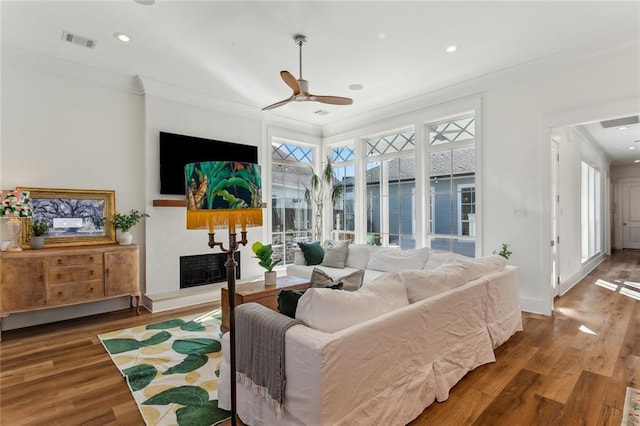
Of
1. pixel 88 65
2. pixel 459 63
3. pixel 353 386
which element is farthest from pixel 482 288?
pixel 88 65

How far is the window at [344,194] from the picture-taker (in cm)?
669

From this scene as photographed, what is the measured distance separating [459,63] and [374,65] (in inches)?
42.1

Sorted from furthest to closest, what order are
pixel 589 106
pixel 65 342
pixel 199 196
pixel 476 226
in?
pixel 476 226
pixel 589 106
pixel 65 342
pixel 199 196

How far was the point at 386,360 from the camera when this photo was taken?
6.07 feet

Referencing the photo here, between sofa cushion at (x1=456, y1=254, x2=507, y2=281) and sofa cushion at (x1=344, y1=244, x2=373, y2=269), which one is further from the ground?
sofa cushion at (x1=456, y1=254, x2=507, y2=281)

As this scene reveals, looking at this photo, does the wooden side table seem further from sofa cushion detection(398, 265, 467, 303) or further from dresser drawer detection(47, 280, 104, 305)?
dresser drawer detection(47, 280, 104, 305)

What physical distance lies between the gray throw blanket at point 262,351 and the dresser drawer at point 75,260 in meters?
2.87

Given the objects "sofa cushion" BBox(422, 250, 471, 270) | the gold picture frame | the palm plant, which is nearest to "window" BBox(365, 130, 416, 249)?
the palm plant

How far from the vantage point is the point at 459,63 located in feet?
13.3

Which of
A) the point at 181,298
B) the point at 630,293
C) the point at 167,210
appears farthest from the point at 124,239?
the point at 630,293

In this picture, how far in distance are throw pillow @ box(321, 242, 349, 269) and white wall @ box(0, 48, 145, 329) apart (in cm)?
276

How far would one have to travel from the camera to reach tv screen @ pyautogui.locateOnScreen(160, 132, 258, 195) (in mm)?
4711

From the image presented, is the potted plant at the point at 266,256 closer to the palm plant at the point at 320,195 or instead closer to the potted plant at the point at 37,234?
the potted plant at the point at 37,234

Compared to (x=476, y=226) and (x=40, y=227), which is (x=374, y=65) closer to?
(x=476, y=226)
